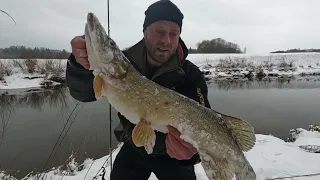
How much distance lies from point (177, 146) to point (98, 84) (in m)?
0.70

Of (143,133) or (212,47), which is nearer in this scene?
(143,133)

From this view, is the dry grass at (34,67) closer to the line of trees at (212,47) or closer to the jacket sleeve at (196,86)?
the jacket sleeve at (196,86)

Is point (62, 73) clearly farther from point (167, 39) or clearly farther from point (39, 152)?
point (167, 39)

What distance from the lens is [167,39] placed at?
2.32 m

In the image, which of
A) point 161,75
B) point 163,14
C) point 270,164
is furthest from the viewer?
point 270,164

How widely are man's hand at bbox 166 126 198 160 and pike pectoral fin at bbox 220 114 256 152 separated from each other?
310 mm

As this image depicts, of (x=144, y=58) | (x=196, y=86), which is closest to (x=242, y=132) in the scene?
(x=196, y=86)

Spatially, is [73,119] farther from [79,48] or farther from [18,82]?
[18,82]

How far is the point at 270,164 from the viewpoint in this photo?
445 cm

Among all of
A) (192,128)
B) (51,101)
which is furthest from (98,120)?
(192,128)

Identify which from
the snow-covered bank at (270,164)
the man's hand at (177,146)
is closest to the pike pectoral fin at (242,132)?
the man's hand at (177,146)

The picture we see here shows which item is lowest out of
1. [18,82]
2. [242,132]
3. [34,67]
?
[18,82]

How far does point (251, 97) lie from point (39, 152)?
30.4 feet

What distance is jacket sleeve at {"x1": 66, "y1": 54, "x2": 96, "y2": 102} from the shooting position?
76.5 inches
